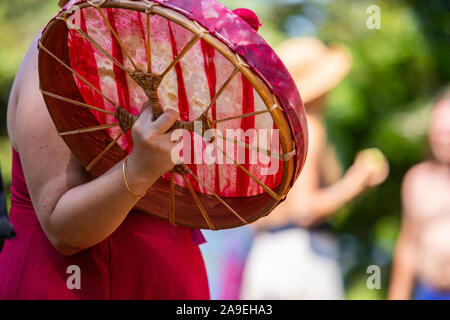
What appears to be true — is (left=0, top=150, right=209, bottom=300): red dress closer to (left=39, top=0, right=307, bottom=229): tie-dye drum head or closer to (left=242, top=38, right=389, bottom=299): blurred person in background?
(left=39, top=0, right=307, bottom=229): tie-dye drum head

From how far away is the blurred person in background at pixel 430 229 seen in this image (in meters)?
3.15

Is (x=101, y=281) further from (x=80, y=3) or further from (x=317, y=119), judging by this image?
(x=317, y=119)

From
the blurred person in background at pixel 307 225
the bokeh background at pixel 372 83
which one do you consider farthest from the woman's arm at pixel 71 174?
the bokeh background at pixel 372 83

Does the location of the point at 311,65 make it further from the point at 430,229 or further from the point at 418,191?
the point at 430,229

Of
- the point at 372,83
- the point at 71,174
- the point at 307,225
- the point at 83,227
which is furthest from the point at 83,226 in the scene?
the point at 372,83

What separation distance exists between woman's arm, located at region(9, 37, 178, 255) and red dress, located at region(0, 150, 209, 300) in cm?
7

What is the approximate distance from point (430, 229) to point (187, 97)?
2.44 metres

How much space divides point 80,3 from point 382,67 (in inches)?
151

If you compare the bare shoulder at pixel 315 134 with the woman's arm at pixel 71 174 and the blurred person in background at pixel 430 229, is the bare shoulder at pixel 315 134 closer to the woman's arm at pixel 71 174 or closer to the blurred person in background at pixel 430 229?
the blurred person in background at pixel 430 229

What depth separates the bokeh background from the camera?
4328mm

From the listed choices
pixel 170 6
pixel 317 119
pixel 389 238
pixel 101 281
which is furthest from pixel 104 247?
pixel 389 238

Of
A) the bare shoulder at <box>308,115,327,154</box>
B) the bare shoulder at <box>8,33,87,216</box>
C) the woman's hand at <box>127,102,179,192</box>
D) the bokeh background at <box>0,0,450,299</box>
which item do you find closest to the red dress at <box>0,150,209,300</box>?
the bare shoulder at <box>8,33,87,216</box>

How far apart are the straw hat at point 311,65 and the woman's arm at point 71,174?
7.19 feet

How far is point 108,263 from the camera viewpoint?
3.91 feet
